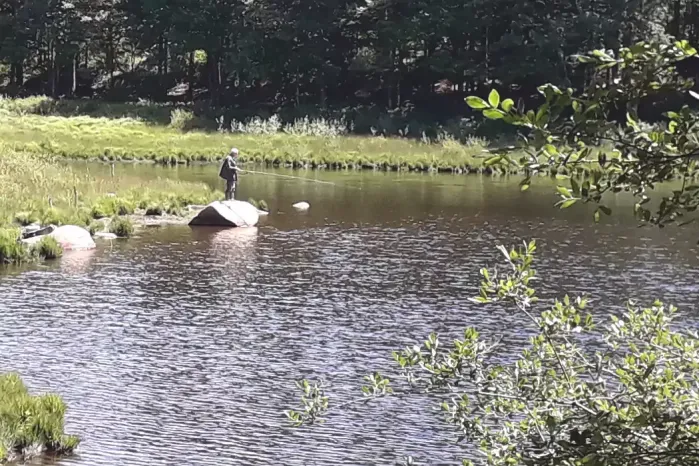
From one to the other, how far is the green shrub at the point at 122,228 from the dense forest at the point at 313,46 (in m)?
34.5

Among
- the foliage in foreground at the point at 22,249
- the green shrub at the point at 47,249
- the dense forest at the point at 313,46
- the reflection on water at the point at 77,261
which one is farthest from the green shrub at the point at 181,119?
the green shrub at the point at 47,249

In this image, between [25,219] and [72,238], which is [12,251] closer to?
[72,238]

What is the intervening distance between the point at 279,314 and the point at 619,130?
12792mm

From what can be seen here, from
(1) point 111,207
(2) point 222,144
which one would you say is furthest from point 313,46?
(1) point 111,207

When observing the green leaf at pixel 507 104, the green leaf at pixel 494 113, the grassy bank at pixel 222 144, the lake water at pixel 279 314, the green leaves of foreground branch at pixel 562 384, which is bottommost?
the lake water at pixel 279 314

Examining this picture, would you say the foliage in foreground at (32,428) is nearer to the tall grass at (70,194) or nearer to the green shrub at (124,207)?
the tall grass at (70,194)

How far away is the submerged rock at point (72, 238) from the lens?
22125 millimetres

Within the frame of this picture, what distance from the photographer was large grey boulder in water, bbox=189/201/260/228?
2664 cm

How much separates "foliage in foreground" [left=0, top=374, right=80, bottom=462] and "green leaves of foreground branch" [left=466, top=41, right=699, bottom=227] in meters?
7.24

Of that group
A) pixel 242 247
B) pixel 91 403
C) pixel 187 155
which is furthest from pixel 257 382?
pixel 187 155

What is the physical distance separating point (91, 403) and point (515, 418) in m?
4.80

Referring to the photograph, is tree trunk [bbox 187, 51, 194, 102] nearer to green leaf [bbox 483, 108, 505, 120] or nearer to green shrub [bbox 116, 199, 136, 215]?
green shrub [bbox 116, 199, 136, 215]

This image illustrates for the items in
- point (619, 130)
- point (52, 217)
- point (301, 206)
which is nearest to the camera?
point (619, 130)

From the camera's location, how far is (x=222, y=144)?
51844 mm
